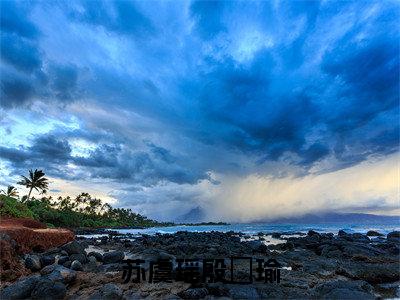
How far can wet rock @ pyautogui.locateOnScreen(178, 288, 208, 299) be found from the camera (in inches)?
306

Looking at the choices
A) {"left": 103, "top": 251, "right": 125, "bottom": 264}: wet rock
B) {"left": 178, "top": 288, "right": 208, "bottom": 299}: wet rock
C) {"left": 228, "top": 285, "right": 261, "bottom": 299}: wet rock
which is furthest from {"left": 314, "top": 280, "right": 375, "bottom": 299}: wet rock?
{"left": 103, "top": 251, "right": 125, "bottom": 264}: wet rock

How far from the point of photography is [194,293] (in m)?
7.84

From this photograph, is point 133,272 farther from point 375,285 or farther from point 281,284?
point 375,285

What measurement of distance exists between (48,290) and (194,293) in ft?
12.0

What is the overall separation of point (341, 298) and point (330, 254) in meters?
10.2

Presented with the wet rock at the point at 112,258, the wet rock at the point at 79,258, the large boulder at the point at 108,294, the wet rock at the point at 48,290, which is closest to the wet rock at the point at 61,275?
the wet rock at the point at 48,290

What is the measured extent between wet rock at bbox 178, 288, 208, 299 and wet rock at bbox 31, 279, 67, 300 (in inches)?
118

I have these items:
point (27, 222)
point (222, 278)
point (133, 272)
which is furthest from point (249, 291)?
point (27, 222)

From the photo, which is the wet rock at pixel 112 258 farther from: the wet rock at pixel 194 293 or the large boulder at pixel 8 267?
the wet rock at pixel 194 293

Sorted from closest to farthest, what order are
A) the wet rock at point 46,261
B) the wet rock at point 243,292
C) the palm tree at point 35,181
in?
the wet rock at point 243,292 → the wet rock at point 46,261 → the palm tree at point 35,181

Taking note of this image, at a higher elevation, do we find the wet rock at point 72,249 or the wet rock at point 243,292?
the wet rock at point 72,249

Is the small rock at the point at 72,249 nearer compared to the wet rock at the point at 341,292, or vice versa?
the wet rock at the point at 341,292

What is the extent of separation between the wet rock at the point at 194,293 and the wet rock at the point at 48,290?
3.01 meters

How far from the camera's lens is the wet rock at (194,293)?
7.78 metres
